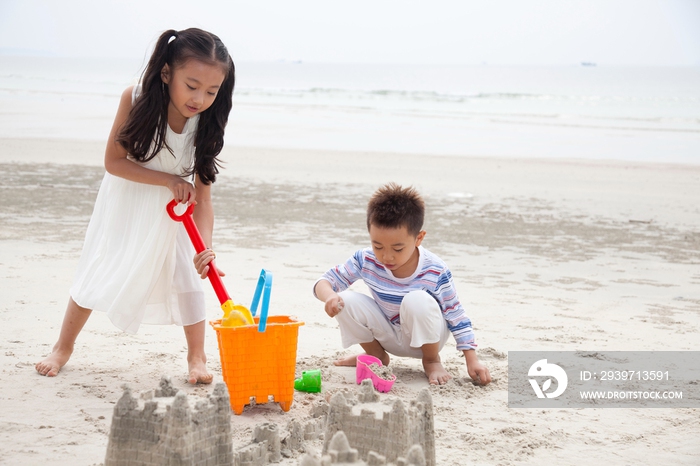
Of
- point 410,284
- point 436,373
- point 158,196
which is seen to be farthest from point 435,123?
point 158,196

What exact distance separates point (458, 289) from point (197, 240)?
265 centimetres

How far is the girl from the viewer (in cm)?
338

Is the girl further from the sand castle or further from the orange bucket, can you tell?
the sand castle

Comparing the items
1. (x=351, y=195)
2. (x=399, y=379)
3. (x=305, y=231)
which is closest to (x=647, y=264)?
(x=305, y=231)

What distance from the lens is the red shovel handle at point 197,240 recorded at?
3.25 m

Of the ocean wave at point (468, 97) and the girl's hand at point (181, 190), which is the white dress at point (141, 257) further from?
the ocean wave at point (468, 97)

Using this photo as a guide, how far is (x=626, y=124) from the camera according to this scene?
83.7 feet

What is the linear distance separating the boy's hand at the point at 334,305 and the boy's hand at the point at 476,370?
0.68 meters

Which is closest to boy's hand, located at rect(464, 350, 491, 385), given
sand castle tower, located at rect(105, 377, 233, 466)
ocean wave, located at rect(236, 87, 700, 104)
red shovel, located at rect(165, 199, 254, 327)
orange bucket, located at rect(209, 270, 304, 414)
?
orange bucket, located at rect(209, 270, 304, 414)

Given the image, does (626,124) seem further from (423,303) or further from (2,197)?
(423,303)

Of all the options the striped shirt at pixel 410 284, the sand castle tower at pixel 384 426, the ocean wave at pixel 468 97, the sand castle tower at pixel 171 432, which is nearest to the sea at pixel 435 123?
the ocean wave at pixel 468 97

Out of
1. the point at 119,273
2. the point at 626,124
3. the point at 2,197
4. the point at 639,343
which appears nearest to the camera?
the point at 119,273

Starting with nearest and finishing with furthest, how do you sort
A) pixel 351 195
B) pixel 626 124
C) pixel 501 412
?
pixel 501 412, pixel 351 195, pixel 626 124

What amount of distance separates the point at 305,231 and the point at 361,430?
533cm
